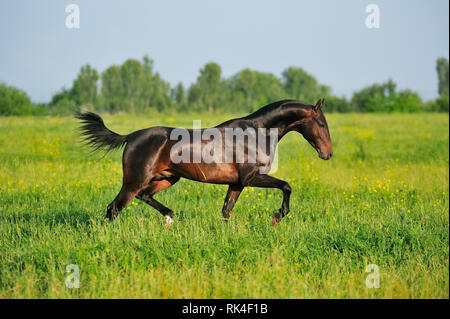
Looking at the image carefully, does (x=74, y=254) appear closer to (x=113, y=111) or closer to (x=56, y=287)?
(x=56, y=287)

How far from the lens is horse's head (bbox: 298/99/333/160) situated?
5.45 meters

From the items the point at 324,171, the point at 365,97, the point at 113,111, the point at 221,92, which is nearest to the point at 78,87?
the point at 113,111

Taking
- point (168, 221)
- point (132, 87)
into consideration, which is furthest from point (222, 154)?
point (132, 87)

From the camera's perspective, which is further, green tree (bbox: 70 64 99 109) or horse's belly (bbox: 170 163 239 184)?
green tree (bbox: 70 64 99 109)

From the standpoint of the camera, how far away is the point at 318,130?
5508mm

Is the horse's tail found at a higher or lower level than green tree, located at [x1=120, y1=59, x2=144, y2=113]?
lower

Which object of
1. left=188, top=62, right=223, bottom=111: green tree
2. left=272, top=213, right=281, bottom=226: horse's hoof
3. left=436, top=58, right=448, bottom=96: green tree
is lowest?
left=272, top=213, right=281, bottom=226: horse's hoof

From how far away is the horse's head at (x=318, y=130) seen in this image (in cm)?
545

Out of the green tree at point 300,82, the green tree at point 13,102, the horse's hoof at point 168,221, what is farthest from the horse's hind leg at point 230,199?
the green tree at point 300,82

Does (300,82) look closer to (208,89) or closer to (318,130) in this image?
(208,89)

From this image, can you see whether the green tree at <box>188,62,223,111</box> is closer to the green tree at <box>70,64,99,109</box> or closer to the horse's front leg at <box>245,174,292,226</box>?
the green tree at <box>70,64,99,109</box>

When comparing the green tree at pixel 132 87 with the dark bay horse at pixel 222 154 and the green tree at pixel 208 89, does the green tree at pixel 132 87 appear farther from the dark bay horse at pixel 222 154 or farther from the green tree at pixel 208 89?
the dark bay horse at pixel 222 154

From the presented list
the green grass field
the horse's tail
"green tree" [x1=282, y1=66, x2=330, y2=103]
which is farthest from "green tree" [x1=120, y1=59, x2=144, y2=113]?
the horse's tail
